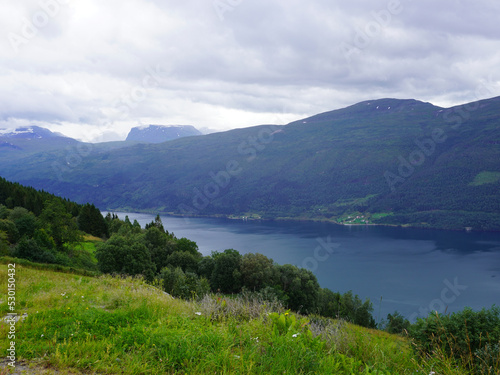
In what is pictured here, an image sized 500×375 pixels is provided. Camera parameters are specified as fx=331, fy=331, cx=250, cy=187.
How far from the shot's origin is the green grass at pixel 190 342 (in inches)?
169

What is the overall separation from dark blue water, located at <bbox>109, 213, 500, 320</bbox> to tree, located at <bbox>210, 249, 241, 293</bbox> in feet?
61.8

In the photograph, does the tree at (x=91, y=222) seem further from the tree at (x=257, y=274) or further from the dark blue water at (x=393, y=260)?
the dark blue water at (x=393, y=260)

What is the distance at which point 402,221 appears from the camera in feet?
574

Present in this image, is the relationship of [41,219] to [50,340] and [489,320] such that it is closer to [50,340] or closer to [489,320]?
[50,340]

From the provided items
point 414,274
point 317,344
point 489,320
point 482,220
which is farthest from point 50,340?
point 482,220

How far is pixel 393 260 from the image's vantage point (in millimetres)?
94875

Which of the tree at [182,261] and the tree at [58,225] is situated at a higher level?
the tree at [58,225]

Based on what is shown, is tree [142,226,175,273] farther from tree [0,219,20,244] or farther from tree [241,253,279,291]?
tree [0,219,20,244]

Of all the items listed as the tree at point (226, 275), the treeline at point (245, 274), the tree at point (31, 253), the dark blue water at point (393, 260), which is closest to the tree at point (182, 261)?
the treeline at point (245, 274)

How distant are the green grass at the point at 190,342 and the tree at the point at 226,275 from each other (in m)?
39.9

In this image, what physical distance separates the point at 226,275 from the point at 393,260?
66.9m

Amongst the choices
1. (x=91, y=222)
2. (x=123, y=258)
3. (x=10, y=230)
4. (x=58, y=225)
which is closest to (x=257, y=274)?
(x=123, y=258)

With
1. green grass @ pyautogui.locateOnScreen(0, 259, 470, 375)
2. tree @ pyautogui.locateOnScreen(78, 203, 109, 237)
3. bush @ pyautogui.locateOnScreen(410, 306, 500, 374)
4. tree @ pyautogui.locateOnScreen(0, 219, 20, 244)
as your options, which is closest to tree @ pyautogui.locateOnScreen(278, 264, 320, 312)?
tree @ pyautogui.locateOnScreen(0, 219, 20, 244)

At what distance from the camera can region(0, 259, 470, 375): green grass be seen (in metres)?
4.28
